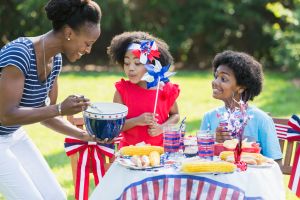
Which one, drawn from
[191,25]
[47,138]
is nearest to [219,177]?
[47,138]

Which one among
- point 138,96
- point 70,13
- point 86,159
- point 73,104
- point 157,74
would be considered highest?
point 70,13

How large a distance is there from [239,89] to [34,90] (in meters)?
1.73

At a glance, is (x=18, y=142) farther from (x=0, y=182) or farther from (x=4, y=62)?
(x=4, y=62)

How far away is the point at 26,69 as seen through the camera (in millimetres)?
3713

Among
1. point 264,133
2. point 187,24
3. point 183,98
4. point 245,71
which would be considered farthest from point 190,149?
point 187,24

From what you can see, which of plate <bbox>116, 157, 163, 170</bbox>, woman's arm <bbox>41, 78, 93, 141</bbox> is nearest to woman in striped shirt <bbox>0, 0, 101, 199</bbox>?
woman's arm <bbox>41, 78, 93, 141</bbox>

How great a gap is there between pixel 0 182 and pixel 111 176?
0.65m

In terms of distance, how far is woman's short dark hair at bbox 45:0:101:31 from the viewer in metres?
3.81

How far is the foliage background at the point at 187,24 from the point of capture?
642 inches

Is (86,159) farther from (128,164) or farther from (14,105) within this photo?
(14,105)

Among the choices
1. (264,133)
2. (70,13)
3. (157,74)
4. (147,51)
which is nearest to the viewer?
(70,13)

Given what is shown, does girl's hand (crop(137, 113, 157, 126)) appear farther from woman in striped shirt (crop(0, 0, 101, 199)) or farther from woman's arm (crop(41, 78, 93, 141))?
woman in striped shirt (crop(0, 0, 101, 199))

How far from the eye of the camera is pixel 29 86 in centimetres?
Result: 381

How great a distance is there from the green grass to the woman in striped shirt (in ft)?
7.23
